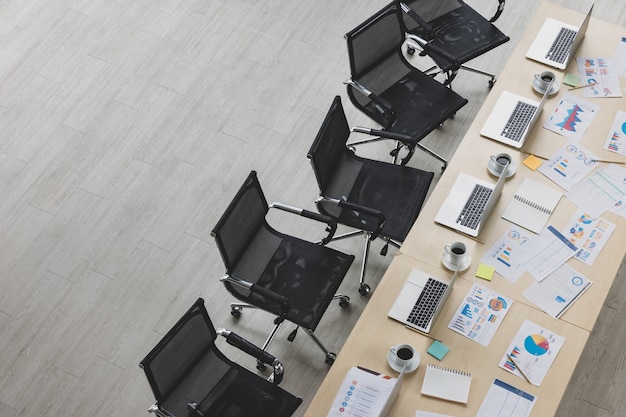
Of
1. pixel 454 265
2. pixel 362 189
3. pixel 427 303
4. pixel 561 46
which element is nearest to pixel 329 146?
pixel 362 189

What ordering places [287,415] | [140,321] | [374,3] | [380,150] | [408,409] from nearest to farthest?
[408,409] < [287,415] < [140,321] < [380,150] < [374,3]

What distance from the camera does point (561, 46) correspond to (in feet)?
17.2

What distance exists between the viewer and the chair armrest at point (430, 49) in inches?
213

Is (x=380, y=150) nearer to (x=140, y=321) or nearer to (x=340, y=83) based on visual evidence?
(x=340, y=83)

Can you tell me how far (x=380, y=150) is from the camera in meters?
5.78

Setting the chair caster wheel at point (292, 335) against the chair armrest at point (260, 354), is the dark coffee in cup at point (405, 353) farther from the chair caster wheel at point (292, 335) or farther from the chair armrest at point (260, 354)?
the chair caster wheel at point (292, 335)

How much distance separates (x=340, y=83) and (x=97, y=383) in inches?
112

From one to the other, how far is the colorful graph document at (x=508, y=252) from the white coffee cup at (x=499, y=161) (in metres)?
0.40

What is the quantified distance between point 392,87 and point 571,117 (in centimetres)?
124

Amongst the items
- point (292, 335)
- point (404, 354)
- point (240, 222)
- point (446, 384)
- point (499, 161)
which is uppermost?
point (499, 161)

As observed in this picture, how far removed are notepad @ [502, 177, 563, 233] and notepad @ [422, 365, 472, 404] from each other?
3.22 feet

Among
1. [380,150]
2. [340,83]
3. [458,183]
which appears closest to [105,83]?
[340,83]

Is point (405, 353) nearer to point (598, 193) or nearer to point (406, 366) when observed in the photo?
point (406, 366)

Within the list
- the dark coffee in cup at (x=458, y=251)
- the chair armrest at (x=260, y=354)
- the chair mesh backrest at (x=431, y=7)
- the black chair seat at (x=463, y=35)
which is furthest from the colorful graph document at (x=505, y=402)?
the chair mesh backrest at (x=431, y=7)
